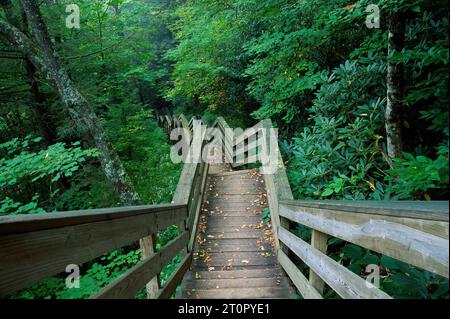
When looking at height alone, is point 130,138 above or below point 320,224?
above

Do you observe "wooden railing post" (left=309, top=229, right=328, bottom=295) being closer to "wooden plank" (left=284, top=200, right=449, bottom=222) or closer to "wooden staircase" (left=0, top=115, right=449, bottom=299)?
"wooden staircase" (left=0, top=115, right=449, bottom=299)

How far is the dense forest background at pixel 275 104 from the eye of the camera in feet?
8.58

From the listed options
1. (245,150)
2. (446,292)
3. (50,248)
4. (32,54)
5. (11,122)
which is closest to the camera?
(446,292)

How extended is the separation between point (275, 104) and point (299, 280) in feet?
14.3

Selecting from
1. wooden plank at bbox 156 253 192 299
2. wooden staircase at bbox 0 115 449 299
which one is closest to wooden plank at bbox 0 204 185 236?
wooden staircase at bbox 0 115 449 299

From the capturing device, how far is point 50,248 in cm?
104

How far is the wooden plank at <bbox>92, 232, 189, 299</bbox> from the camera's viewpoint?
1447 millimetres

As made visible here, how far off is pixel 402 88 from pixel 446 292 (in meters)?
2.50

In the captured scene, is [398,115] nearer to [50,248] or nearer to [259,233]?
[259,233]

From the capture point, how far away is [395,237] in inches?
45.4

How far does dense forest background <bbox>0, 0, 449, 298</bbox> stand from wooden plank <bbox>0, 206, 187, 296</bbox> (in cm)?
133

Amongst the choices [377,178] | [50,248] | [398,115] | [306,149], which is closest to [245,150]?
[306,149]

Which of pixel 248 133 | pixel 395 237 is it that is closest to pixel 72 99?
pixel 248 133

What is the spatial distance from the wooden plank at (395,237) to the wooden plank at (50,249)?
1290 mm
